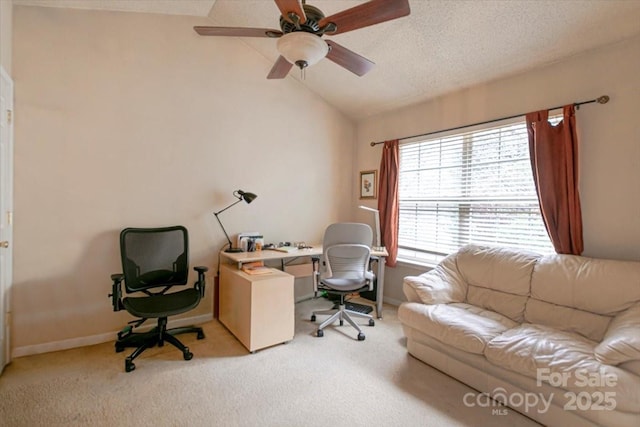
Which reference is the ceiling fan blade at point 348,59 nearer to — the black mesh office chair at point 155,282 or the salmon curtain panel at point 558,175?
the salmon curtain panel at point 558,175

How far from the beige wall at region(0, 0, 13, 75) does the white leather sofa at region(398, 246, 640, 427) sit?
11.6ft

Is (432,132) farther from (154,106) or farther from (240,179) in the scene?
(154,106)

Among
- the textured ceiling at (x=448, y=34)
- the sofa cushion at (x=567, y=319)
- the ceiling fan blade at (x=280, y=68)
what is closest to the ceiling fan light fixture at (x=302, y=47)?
the ceiling fan blade at (x=280, y=68)

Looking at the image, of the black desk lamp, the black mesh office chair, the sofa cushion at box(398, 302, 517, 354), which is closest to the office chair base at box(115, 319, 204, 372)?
the black mesh office chair

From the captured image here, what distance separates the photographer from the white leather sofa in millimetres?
1534

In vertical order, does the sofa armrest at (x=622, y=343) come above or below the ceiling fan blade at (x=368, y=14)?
below

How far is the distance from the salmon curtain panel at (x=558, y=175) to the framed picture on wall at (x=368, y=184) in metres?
1.86

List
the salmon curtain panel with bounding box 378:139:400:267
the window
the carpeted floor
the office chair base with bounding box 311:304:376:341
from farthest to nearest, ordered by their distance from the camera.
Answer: the salmon curtain panel with bounding box 378:139:400:267 → the office chair base with bounding box 311:304:376:341 → the window → the carpeted floor

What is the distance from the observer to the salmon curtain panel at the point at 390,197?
3.69 metres

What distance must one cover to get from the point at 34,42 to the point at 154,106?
90cm

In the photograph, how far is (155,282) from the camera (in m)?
2.67

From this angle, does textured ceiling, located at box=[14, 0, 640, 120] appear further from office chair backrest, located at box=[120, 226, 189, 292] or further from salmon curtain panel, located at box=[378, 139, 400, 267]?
office chair backrest, located at box=[120, 226, 189, 292]

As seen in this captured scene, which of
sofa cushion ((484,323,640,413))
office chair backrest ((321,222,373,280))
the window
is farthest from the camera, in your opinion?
office chair backrest ((321,222,373,280))

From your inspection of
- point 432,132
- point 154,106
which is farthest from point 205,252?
point 432,132
